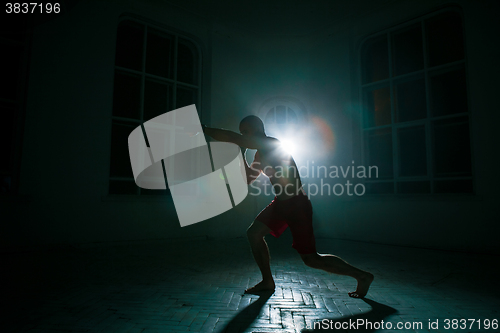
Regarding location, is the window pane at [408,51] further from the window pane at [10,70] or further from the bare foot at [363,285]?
the window pane at [10,70]

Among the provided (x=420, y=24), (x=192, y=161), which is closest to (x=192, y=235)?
(x=192, y=161)

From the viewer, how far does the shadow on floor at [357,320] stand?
2238 mm

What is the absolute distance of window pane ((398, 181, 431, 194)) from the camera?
21.7ft

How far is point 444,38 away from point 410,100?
1381 mm

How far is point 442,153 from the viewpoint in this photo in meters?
6.46

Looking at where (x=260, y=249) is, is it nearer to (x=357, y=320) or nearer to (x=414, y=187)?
(x=357, y=320)

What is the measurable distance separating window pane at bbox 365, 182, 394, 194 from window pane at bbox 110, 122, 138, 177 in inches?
216

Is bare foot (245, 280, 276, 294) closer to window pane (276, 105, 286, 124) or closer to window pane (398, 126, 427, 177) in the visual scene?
window pane (398, 126, 427, 177)

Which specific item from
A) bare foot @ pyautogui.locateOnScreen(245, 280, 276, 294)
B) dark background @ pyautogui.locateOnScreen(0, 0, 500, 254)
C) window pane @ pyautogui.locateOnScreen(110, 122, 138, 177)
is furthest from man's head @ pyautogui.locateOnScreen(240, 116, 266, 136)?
window pane @ pyautogui.locateOnScreen(110, 122, 138, 177)

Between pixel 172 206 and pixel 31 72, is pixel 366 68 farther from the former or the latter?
pixel 31 72

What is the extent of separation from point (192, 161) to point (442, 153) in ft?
18.1

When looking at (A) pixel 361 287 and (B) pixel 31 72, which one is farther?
(B) pixel 31 72

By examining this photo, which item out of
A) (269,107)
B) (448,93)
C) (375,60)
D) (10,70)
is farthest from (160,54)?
(448,93)

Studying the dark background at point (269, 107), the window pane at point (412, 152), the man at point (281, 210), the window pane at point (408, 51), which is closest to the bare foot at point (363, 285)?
the man at point (281, 210)
